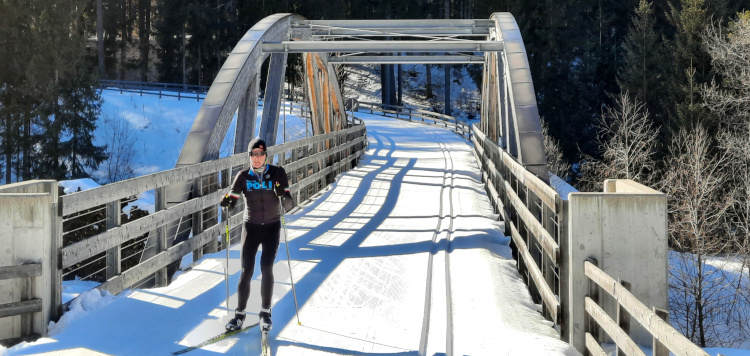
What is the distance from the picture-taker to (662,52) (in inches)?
1692

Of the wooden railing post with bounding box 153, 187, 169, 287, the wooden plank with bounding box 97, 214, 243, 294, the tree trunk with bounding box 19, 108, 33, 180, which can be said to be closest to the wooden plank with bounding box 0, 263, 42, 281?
the wooden plank with bounding box 97, 214, 243, 294

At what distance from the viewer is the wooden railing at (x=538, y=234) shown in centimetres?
Answer: 551

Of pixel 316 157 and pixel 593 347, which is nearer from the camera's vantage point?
pixel 593 347

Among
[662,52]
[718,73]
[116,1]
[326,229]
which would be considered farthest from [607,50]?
[326,229]

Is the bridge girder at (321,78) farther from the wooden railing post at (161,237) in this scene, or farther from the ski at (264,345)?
the ski at (264,345)

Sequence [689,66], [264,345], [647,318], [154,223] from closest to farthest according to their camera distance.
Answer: [647,318], [264,345], [154,223], [689,66]

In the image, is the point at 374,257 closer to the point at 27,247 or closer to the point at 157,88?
the point at 27,247

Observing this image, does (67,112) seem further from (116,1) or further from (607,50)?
(607,50)

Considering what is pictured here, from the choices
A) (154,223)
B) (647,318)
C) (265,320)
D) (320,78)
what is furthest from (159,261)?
(320,78)

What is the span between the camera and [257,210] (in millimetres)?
5754

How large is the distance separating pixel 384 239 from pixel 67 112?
30.8 metres

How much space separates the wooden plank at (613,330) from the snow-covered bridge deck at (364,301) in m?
0.41

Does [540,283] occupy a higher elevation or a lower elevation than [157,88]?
lower

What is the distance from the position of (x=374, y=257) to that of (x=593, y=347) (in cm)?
411
